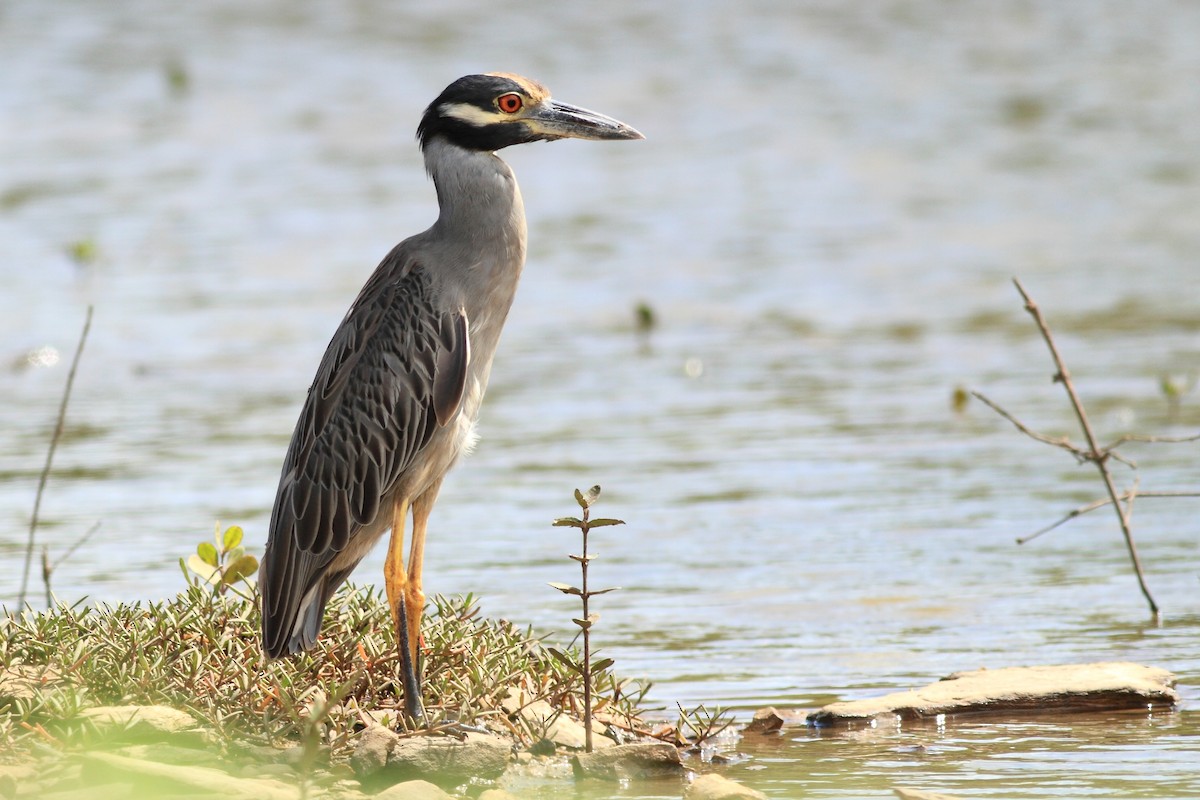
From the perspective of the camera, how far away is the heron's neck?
576cm

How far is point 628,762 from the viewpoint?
15.9 feet

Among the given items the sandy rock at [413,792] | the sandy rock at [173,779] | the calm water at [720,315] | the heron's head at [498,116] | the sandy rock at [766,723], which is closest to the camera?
the sandy rock at [173,779]

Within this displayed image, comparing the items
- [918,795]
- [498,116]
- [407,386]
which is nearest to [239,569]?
[407,386]

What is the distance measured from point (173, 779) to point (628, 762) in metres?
1.23

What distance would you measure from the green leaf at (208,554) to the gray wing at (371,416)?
0.27 metres

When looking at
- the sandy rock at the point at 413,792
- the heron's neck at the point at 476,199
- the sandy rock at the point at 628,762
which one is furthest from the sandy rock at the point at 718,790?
the heron's neck at the point at 476,199

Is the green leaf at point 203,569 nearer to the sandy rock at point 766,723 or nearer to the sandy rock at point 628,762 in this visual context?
the sandy rock at point 628,762

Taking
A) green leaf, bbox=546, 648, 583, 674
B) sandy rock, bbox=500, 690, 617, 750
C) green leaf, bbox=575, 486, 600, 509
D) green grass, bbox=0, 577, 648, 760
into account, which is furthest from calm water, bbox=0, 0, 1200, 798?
green leaf, bbox=575, 486, 600, 509

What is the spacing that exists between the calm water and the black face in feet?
6.03

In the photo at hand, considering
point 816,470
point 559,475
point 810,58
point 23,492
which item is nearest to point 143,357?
point 23,492

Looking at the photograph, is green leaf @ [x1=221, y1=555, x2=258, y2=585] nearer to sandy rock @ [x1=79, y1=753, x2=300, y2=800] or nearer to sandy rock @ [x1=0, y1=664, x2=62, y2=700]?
sandy rock @ [x1=0, y1=664, x2=62, y2=700]

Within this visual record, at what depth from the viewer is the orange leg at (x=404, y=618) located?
4.90 metres

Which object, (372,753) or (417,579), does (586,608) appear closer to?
(372,753)

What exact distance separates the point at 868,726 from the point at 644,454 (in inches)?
167
